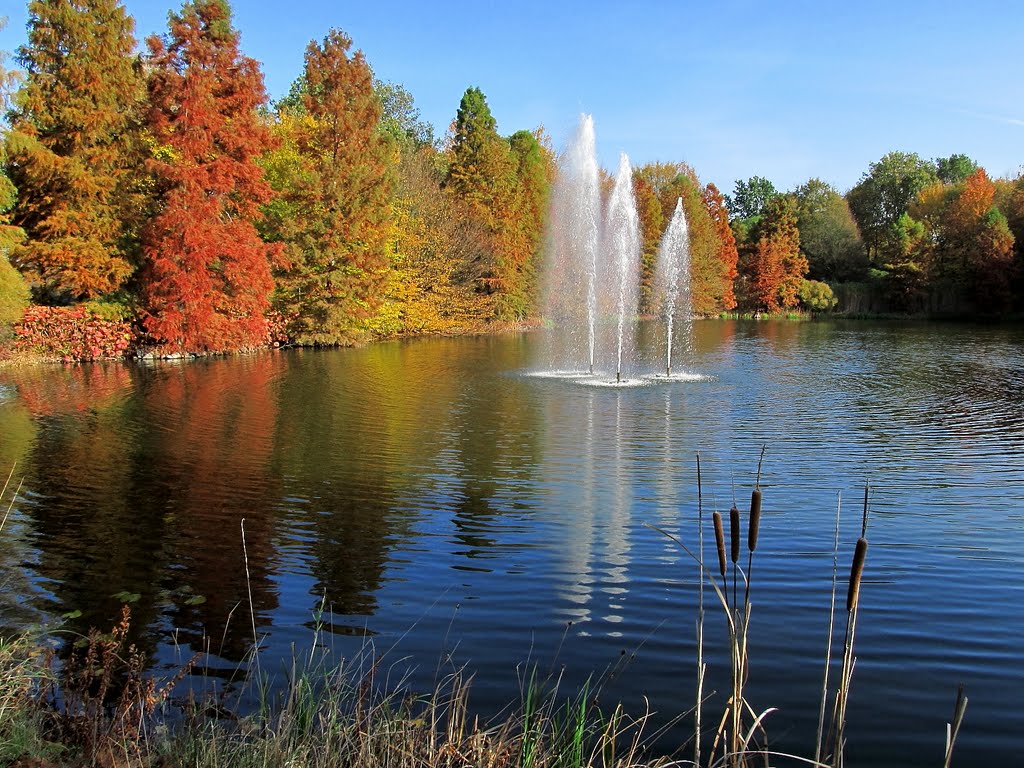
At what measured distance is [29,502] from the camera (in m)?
8.08

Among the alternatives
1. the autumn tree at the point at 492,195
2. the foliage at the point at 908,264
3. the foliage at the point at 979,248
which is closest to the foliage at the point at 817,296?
the foliage at the point at 908,264

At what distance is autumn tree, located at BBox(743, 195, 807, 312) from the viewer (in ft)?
184

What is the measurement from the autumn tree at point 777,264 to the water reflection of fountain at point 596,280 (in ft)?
21.2

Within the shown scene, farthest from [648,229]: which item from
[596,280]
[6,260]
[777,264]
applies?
[6,260]

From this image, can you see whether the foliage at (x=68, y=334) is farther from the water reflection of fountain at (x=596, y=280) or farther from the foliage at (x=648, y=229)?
the foliage at (x=648, y=229)

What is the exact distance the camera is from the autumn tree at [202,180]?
23.2 m

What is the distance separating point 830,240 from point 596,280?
142ft

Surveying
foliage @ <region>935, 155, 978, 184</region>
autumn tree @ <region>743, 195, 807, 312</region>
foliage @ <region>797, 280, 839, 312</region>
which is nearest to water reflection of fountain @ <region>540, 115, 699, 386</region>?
autumn tree @ <region>743, 195, 807, 312</region>

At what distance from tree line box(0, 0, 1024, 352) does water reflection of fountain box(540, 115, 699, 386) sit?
199 centimetres

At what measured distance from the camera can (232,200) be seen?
2530 centimetres

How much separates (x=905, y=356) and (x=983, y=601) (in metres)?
21.2

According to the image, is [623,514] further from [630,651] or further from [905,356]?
[905,356]

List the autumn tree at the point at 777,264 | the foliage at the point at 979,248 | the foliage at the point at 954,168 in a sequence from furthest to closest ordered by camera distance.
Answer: the foliage at the point at 954,168
the autumn tree at the point at 777,264
the foliage at the point at 979,248

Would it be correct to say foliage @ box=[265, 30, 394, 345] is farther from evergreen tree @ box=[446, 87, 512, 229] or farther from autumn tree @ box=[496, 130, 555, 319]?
autumn tree @ box=[496, 130, 555, 319]
